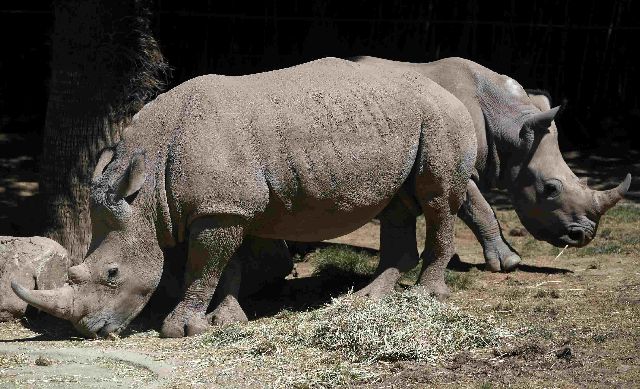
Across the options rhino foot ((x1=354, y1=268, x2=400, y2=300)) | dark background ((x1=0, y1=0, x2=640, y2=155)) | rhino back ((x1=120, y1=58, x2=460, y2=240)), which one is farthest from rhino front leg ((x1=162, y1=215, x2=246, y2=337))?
dark background ((x1=0, y1=0, x2=640, y2=155))

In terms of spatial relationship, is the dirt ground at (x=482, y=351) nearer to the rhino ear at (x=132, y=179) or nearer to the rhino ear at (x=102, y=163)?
the rhino ear at (x=132, y=179)

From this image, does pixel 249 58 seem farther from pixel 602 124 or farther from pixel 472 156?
pixel 472 156

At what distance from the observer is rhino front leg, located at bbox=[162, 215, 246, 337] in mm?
8148

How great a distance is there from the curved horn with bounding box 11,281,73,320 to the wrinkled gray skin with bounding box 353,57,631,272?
377 centimetres

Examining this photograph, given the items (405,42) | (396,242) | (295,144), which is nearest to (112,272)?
(295,144)

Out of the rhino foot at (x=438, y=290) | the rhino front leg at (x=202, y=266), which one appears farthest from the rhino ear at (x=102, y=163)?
the rhino foot at (x=438, y=290)

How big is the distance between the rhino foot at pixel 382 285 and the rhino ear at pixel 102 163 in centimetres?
203

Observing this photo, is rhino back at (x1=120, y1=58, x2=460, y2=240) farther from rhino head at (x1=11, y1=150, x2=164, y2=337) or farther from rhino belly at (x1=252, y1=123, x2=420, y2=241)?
rhino head at (x1=11, y1=150, x2=164, y2=337)

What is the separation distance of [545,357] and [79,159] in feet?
13.2

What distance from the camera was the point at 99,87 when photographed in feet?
31.2

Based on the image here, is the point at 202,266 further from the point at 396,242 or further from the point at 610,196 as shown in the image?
the point at 610,196

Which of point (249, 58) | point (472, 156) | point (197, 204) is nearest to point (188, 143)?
point (197, 204)

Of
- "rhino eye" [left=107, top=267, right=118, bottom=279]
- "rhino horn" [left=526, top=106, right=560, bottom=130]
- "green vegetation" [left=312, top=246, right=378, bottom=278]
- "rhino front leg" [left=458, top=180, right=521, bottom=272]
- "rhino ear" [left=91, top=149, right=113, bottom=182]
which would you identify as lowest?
"green vegetation" [left=312, top=246, right=378, bottom=278]

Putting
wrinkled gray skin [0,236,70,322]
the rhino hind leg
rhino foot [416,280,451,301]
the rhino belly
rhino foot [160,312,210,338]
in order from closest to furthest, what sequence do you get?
rhino foot [160,312,210,338] < the rhino belly < wrinkled gray skin [0,236,70,322] < rhino foot [416,280,451,301] < the rhino hind leg
